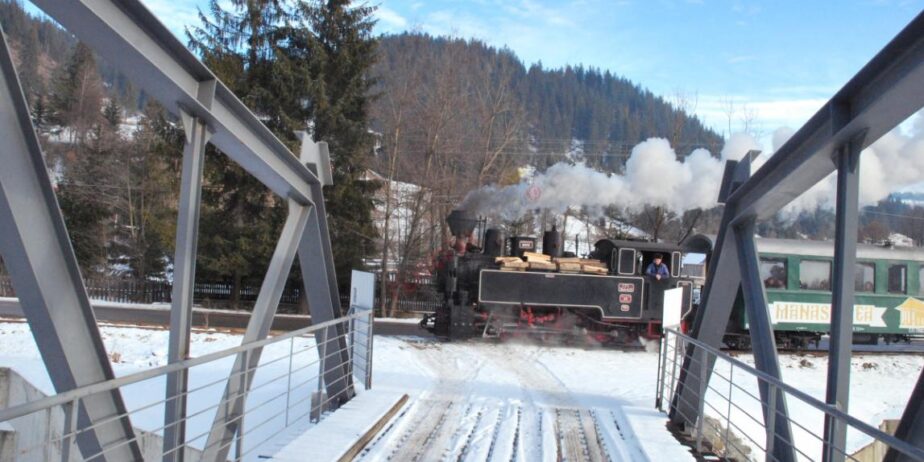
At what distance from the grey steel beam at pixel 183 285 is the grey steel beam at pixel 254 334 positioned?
58 centimetres

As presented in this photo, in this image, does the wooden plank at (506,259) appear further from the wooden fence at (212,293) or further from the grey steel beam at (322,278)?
the wooden fence at (212,293)

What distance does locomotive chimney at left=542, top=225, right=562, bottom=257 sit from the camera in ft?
51.0

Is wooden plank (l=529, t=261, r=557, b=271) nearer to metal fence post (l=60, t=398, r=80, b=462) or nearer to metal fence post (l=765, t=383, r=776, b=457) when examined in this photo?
metal fence post (l=765, t=383, r=776, b=457)

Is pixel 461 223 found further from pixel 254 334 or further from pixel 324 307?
pixel 254 334

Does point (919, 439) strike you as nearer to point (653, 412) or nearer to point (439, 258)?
point (653, 412)

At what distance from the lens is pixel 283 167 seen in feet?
20.3

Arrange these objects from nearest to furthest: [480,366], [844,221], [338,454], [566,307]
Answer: [844,221] → [338,454] → [480,366] → [566,307]

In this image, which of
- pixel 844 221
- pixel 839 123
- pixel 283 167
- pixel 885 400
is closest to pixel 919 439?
pixel 844 221

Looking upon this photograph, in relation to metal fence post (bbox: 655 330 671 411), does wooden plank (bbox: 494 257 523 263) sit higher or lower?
higher

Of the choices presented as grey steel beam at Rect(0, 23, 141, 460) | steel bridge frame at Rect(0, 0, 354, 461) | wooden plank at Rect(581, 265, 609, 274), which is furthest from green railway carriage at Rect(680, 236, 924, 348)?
grey steel beam at Rect(0, 23, 141, 460)

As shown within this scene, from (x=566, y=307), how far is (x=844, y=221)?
10905 millimetres

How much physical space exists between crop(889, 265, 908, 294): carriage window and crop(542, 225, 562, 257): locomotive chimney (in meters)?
7.92

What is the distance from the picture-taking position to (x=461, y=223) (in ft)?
52.1

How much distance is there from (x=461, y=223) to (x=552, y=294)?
289 centimetres
